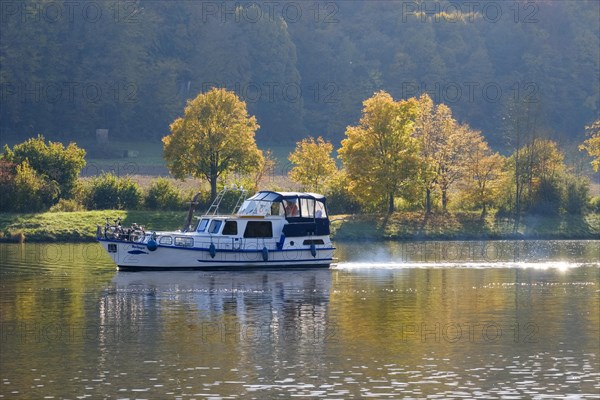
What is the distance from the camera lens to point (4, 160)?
356ft

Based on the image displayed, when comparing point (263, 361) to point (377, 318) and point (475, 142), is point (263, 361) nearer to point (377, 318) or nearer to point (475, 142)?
point (377, 318)

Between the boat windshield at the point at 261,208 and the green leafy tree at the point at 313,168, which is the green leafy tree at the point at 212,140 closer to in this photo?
the green leafy tree at the point at 313,168

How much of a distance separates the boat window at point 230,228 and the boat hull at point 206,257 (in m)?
1.21

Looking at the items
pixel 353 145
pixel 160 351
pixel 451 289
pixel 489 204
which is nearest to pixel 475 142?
pixel 489 204

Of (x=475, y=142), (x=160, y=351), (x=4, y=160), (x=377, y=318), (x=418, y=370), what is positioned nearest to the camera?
(x=418, y=370)

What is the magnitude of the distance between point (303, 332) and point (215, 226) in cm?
2762

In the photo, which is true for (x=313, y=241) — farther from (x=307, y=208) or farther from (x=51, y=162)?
(x=51, y=162)

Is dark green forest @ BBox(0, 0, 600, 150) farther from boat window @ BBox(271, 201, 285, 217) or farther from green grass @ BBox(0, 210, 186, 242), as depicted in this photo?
boat window @ BBox(271, 201, 285, 217)

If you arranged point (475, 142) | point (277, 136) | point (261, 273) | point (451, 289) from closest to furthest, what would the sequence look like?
point (451, 289)
point (261, 273)
point (475, 142)
point (277, 136)

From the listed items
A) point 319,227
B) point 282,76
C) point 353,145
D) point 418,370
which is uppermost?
point 282,76

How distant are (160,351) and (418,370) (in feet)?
30.7

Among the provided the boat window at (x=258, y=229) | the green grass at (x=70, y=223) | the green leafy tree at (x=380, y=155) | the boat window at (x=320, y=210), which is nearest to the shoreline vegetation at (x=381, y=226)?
the green grass at (x=70, y=223)

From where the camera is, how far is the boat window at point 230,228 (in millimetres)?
76438

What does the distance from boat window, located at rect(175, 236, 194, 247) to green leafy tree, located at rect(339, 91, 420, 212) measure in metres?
34.5
